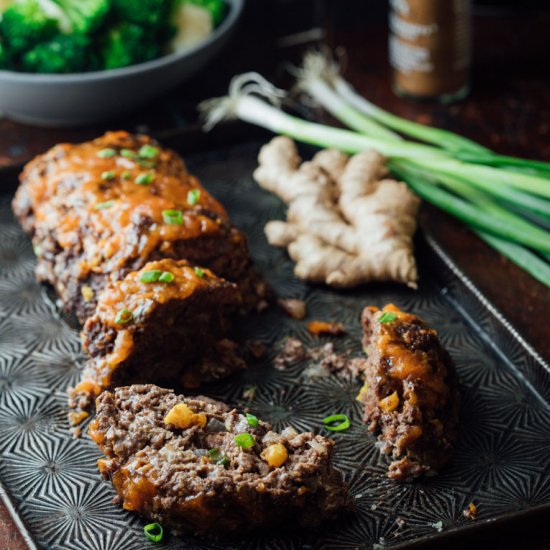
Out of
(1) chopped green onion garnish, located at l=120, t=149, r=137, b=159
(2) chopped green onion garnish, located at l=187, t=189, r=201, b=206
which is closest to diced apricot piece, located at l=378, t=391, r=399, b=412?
(2) chopped green onion garnish, located at l=187, t=189, r=201, b=206

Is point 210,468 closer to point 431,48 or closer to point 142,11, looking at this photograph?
point 142,11

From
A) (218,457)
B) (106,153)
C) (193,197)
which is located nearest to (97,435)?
(218,457)

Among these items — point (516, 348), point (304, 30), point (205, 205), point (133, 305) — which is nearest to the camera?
point (133, 305)

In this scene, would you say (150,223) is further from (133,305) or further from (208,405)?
(208,405)

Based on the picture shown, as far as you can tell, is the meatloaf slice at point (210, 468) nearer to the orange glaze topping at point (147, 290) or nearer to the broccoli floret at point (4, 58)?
the orange glaze topping at point (147, 290)

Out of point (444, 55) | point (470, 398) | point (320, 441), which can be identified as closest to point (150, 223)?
point (320, 441)
